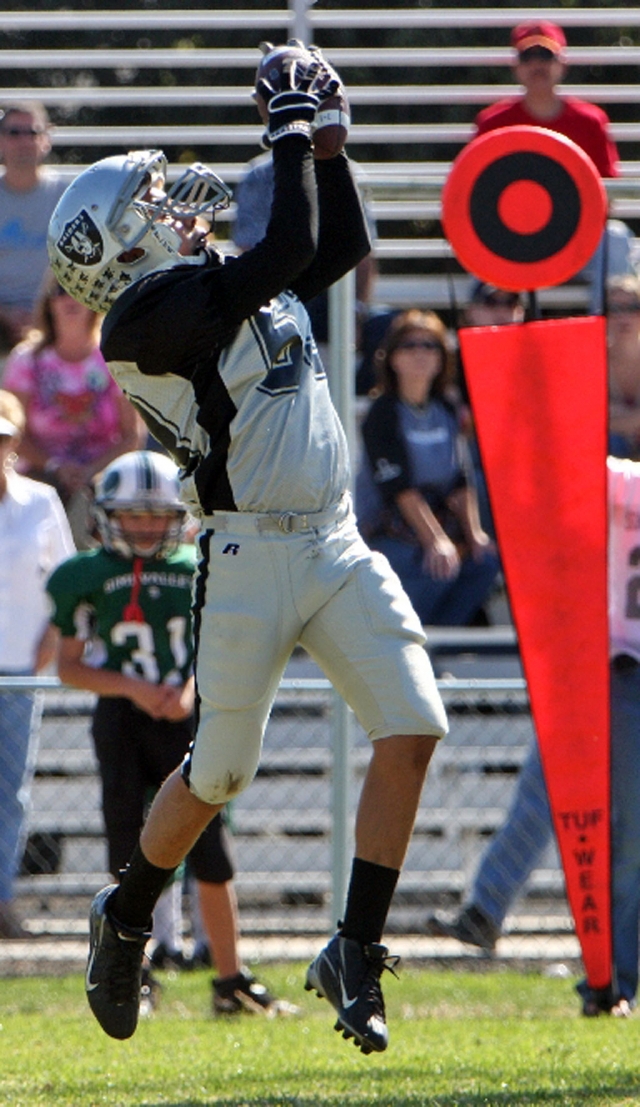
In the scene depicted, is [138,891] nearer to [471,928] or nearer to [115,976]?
[115,976]

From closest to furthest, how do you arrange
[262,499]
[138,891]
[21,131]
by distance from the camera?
[262,499], [138,891], [21,131]

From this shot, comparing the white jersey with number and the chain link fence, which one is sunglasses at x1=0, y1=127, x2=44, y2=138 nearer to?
the chain link fence

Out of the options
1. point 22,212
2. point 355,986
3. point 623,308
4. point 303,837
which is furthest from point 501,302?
point 355,986

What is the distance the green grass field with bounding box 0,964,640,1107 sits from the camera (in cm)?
417

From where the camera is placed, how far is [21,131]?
28.7ft

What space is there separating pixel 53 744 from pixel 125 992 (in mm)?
4040

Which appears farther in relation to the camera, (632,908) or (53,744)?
(53,744)

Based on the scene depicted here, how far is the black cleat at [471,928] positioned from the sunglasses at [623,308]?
2.71m

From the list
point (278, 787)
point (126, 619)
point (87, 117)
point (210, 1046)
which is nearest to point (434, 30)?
point (87, 117)

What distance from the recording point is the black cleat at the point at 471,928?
22.4 ft

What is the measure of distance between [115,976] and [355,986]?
0.68m

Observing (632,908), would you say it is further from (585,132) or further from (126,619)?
(585,132)

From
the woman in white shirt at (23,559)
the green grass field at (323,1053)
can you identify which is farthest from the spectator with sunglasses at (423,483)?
the green grass field at (323,1053)

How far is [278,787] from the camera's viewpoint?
8.19 m
